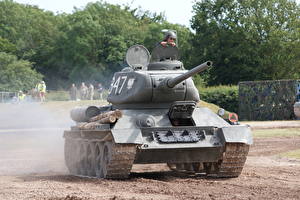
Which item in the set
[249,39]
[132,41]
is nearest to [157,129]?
[249,39]

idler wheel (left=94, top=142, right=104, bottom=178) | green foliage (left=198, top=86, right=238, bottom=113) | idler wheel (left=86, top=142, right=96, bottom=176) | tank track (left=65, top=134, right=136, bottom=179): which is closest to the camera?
tank track (left=65, top=134, right=136, bottom=179)

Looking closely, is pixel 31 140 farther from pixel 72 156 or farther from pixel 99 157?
pixel 99 157

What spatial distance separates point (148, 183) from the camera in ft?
48.1

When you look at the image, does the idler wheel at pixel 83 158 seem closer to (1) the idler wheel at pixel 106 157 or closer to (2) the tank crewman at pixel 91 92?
(1) the idler wheel at pixel 106 157

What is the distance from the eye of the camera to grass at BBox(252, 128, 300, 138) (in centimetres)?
3075

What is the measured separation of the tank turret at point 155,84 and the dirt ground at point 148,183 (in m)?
1.68

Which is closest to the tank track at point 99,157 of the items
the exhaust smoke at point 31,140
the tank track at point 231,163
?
the exhaust smoke at point 31,140

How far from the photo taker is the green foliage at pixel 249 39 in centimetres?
6303

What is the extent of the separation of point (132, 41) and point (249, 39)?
19567mm

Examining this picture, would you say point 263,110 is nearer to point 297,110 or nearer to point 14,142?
point 297,110

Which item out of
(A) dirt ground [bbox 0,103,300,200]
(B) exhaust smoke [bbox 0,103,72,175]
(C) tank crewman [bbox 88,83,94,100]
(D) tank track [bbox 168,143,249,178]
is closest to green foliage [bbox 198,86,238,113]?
(C) tank crewman [bbox 88,83,94,100]

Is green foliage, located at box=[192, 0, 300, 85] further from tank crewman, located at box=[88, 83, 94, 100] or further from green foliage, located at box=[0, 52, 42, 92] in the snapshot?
tank crewman, located at box=[88, 83, 94, 100]

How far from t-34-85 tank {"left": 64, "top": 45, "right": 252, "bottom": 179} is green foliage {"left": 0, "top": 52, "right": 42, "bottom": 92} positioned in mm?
51896

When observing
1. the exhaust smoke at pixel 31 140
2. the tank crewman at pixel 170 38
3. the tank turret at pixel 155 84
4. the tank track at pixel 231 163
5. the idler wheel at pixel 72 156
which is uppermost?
the tank crewman at pixel 170 38
